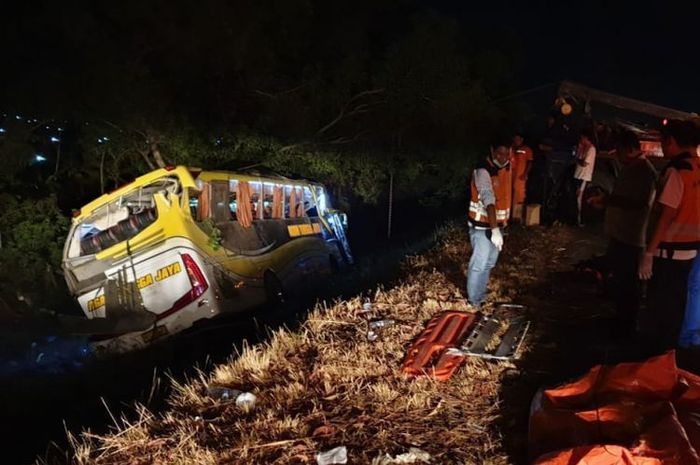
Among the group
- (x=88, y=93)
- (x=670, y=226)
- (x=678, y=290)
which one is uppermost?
(x=88, y=93)

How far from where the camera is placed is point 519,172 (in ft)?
29.7

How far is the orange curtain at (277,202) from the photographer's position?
31.0 ft

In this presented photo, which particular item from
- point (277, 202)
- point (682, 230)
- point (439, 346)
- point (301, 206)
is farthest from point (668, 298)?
point (301, 206)

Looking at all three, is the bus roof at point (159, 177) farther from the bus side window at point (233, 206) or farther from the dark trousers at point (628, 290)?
the dark trousers at point (628, 290)

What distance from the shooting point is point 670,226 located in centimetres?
382

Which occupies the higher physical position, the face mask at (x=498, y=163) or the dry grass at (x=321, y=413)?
the face mask at (x=498, y=163)

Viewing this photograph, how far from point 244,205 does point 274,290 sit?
1483mm

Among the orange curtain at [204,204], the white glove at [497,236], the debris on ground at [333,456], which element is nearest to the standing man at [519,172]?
→ the white glove at [497,236]

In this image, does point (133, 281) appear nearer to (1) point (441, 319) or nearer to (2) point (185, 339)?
(2) point (185, 339)

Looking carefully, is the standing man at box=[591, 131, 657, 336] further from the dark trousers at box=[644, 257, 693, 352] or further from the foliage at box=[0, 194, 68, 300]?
the foliage at box=[0, 194, 68, 300]

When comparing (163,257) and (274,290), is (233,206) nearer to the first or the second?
(274,290)

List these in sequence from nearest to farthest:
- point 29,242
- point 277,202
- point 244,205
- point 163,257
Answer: point 163,257 → point 244,205 → point 277,202 → point 29,242

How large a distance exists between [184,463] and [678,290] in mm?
3646

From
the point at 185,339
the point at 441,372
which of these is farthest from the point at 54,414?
the point at 441,372
